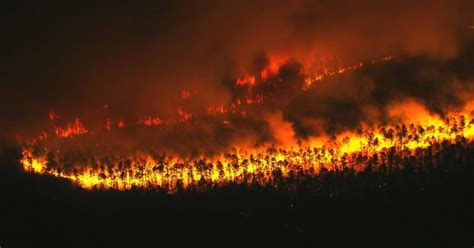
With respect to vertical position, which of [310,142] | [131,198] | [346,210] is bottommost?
[346,210]

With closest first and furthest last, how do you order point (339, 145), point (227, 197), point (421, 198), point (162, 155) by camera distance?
point (421, 198) < point (227, 197) < point (339, 145) < point (162, 155)

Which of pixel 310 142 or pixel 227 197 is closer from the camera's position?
pixel 227 197

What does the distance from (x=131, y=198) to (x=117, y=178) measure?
6089 mm

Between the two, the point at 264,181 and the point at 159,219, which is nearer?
the point at 159,219

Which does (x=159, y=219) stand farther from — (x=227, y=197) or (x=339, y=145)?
(x=339, y=145)

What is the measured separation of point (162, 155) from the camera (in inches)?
3573

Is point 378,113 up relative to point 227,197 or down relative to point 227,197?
up

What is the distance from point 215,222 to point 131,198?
42.7 feet

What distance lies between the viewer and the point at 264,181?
78125mm

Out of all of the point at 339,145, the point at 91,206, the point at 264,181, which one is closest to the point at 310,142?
the point at 339,145

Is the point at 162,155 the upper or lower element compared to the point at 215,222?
upper

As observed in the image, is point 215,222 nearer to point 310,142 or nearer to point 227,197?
point 227,197

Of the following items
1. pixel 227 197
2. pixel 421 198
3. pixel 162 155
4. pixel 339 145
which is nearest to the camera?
pixel 421 198

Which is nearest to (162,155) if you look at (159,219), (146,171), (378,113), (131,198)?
(146,171)
